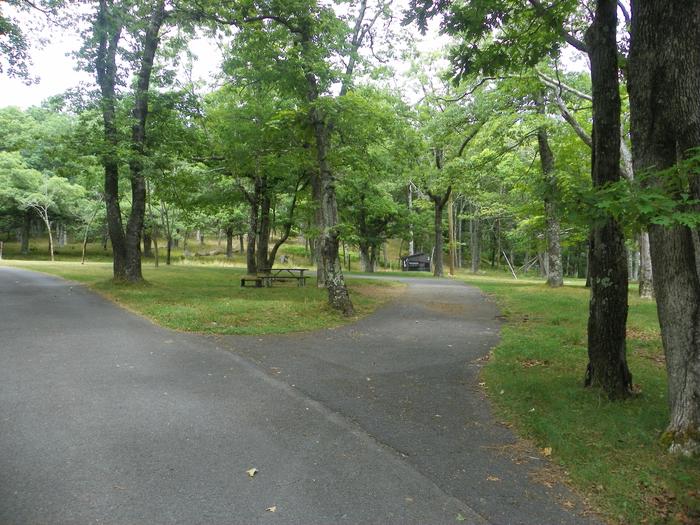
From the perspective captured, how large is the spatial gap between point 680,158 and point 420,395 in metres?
3.65

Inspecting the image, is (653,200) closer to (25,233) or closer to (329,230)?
(329,230)

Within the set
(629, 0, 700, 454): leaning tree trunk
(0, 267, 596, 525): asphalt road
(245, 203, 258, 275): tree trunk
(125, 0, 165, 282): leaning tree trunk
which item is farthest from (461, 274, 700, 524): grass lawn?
(245, 203, 258, 275): tree trunk

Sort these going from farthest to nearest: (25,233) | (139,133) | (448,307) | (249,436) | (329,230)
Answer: (25,233)
(139,133)
(448,307)
(329,230)
(249,436)

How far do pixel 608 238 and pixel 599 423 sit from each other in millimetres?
2053

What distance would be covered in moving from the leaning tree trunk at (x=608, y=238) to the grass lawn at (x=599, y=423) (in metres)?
0.36

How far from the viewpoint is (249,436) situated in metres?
4.14

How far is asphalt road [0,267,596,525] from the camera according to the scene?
304 cm

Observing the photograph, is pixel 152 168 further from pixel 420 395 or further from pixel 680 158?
pixel 680 158

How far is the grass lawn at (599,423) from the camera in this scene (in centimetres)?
318

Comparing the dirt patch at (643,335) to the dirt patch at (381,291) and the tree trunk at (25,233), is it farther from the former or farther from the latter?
the tree trunk at (25,233)

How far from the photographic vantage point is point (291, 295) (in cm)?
1404

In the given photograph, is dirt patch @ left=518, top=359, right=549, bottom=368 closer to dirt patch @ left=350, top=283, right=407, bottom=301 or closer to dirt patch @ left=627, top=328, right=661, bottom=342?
dirt patch @ left=627, top=328, right=661, bottom=342

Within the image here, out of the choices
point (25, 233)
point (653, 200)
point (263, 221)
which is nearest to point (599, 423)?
point (653, 200)

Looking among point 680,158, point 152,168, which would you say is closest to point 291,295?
point 152,168
